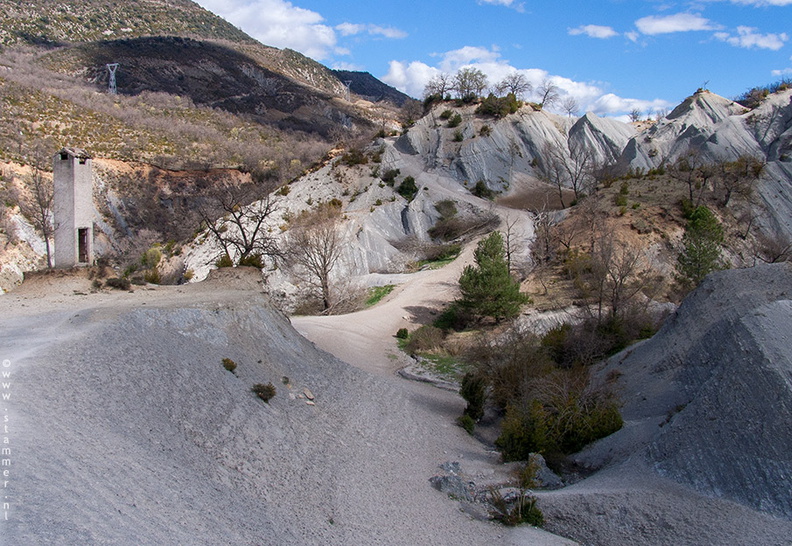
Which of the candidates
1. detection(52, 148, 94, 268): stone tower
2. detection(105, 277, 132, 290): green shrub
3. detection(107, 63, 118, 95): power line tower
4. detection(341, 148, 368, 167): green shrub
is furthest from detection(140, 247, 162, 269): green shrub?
detection(107, 63, 118, 95): power line tower

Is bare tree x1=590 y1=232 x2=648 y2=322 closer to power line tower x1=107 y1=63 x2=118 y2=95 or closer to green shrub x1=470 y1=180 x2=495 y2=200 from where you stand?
green shrub x1=470 y1=180 x2=495 y2=200

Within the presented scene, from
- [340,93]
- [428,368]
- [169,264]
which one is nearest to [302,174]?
[169,264]

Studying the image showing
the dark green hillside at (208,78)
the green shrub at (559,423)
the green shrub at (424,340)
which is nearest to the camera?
the green shrub at (559,423)

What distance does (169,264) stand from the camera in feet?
123

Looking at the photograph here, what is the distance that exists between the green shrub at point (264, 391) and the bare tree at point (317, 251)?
18471 millimetres

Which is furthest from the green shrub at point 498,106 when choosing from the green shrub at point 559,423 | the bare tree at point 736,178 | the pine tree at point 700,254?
the green shrub at point 559,423

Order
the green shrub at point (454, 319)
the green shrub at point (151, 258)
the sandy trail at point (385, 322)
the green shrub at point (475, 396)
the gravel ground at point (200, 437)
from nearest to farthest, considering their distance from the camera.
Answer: the gravel ground at point (200, 437), the green shrub at point (475, 396), the sandy trail at point (385, 322), the green shrub at point (454, 319), the green shrub at point (151, 258)

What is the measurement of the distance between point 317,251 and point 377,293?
441 cm

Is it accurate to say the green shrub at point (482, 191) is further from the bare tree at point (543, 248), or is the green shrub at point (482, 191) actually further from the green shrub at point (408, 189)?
the bare tree at point (543, 248)

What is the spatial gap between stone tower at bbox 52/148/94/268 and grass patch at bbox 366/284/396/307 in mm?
16345

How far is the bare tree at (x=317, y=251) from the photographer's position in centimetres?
3194

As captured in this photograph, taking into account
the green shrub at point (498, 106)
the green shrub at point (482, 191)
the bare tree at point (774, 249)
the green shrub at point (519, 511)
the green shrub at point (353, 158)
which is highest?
the green shrub at point (498, 106)

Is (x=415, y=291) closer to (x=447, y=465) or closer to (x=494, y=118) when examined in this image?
(x=447, y=465)

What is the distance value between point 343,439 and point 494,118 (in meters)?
46.3
